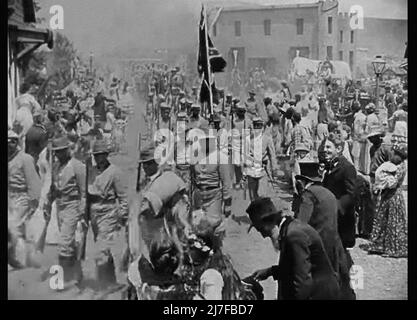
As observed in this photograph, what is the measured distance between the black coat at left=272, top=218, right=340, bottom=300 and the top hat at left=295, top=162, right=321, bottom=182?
282 mm

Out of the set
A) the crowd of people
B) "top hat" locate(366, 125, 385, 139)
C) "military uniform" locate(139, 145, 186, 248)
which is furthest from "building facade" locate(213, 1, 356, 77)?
"military uniform" locate(139, 145, 186, 248)

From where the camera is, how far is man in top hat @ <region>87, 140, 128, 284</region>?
543 centimetres

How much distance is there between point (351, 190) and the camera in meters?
5.48

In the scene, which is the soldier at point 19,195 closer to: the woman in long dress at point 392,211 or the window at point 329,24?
the window at point 329,24

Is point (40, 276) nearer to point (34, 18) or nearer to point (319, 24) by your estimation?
point (34, 18)

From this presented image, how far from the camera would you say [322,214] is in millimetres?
5406

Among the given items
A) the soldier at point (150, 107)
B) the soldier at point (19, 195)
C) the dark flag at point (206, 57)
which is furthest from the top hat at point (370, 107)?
the soldier at point (19, 195)

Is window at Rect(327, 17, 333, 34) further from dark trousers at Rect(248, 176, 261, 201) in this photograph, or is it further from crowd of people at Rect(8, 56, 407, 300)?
dark trousers at Rect(248, 176, 261, 201)

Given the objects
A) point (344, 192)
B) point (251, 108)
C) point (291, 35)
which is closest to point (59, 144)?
point (251, 108)

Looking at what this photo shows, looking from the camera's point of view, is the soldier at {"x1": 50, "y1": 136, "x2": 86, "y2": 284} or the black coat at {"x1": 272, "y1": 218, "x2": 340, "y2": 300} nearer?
the black coat at {"x1": 272, "y1": 218, "x2": 340, "y2": 300}

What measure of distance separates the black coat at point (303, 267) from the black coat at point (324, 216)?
0.06 meters

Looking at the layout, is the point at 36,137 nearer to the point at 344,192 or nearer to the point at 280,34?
the point at 280,34

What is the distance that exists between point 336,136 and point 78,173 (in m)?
1.59
